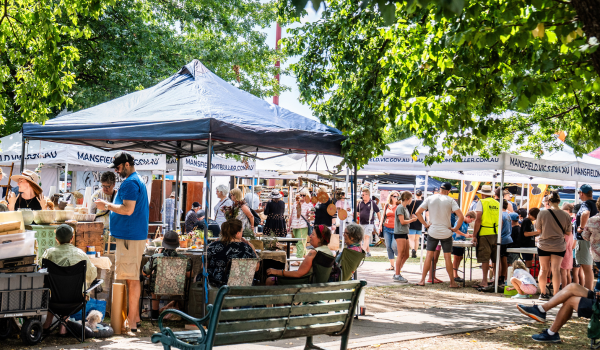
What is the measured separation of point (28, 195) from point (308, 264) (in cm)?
400

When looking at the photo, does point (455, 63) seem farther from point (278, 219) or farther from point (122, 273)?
point (278, 219)

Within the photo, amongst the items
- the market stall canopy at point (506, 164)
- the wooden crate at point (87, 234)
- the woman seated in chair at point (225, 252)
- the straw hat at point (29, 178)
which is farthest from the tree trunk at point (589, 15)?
the market stall canopy at point (506, 164)

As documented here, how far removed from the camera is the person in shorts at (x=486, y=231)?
442 inches

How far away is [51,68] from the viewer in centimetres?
699

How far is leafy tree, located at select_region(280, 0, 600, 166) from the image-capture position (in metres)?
4.50

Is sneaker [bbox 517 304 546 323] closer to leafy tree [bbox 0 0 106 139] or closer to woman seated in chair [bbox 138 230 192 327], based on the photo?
woman seated in chair [bbox 138 230 192 327]

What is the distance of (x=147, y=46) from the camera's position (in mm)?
16094

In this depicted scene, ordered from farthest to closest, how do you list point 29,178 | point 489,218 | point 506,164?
point 489,218
point 506,164
point 29,178

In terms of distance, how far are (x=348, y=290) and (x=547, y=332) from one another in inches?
126

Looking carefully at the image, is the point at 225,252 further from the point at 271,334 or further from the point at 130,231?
the point at 271,334

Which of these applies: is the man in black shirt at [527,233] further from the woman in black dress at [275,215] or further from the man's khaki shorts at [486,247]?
the woman in black dress at [275,215]

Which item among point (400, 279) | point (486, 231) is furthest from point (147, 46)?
point (486, 231)

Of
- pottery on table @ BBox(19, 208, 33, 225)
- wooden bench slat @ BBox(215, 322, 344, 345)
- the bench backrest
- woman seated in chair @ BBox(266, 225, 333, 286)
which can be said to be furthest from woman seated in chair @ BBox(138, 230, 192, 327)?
wooden bench slat @ BBox(215, 322, 344, 345)

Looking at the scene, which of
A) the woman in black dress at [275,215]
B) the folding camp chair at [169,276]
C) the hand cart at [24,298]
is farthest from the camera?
the woman in black dress at [275,215]
